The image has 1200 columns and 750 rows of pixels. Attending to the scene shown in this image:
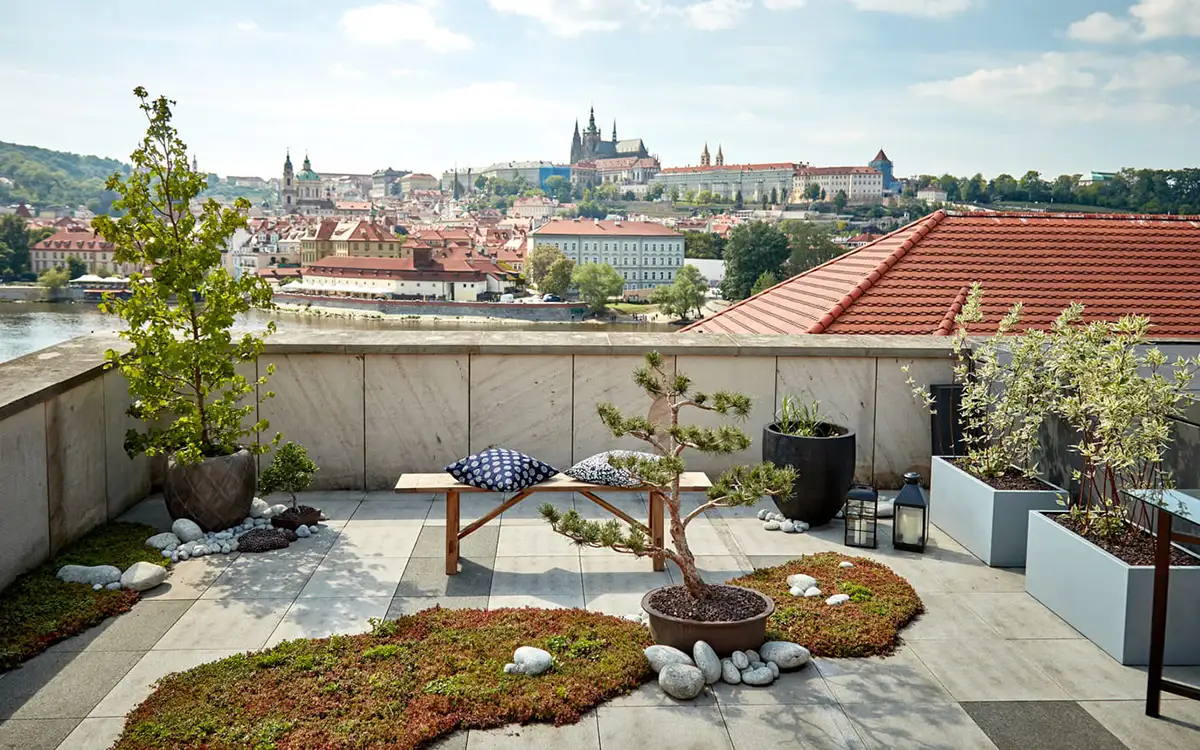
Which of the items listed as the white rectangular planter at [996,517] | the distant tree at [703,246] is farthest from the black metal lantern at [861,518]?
the distant tree at [703,246]

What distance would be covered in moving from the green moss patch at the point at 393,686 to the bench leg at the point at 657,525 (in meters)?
0.94

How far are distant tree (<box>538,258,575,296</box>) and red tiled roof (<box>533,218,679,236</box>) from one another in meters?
19.5

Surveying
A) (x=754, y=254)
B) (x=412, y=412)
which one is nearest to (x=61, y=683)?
(x=412, y=412)

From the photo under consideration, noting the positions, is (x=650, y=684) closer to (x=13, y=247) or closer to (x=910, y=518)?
(x=910, y=518)

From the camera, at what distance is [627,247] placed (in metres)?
133

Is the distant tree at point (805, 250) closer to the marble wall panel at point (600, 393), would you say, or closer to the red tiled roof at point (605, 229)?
the red tiled roof at point (605, 229)

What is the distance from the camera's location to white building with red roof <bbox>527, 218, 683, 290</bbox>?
131m

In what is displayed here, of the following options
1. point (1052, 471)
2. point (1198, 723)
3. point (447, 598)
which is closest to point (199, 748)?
point (447, 598)

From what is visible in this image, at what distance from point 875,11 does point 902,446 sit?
755 inches

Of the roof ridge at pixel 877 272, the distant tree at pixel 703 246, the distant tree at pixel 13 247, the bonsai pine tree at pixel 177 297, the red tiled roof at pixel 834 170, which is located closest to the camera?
the bonsai pine tree at pixel 177 297

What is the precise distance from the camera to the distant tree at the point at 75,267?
10931 cm

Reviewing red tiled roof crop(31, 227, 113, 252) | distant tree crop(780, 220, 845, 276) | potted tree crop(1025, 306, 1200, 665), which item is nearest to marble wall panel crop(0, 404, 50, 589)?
potted tree crop(1025, 306, 1200, 665)

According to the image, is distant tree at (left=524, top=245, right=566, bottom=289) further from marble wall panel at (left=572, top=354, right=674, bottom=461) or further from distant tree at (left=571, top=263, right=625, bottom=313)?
marble wall panel at (left=572, top=354, right=674, bottom=461)

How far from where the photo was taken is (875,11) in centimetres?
2372
